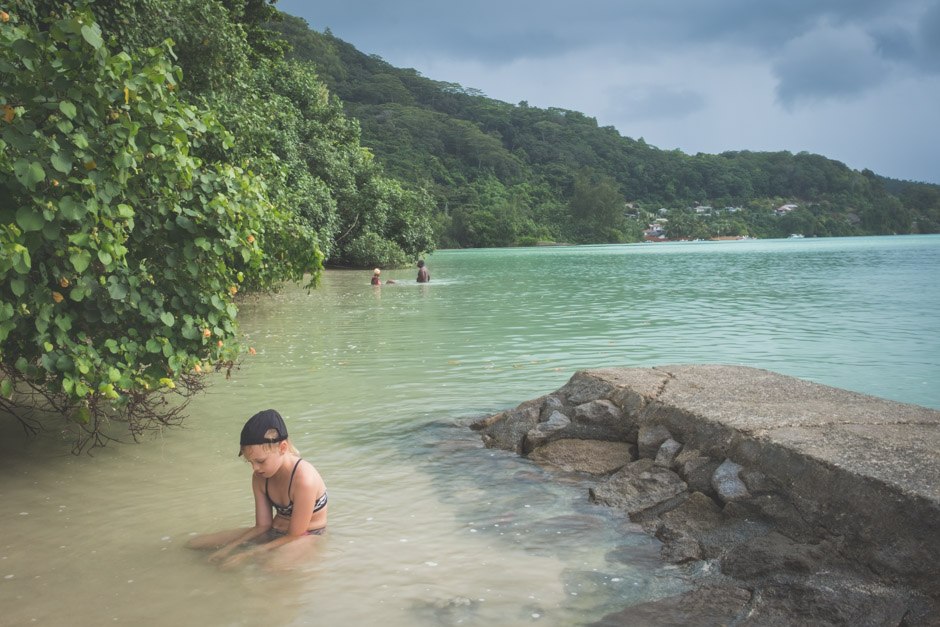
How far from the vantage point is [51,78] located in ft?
20.4

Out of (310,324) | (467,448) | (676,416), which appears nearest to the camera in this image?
(676,416)

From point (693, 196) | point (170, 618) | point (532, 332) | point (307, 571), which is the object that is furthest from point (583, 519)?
point (693, 196)

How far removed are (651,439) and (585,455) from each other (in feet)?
2.45

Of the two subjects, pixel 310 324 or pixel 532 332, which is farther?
pixel 310 324

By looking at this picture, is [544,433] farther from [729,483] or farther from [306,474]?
[306,474]

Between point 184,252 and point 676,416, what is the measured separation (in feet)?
15.9

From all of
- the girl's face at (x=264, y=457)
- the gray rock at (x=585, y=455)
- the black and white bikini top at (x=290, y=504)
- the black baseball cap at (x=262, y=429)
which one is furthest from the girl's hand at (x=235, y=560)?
the gray rock at (x=585, y=455)

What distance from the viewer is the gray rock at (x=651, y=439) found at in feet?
22.6

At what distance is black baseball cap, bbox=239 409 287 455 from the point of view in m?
5.28

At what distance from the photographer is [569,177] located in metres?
150

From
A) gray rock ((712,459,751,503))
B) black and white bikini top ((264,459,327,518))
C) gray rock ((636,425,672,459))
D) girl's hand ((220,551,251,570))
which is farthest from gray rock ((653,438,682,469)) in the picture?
girl's hand ((220,551,251,570))

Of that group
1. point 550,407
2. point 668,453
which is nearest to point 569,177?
point 550,407

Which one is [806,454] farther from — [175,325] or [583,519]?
[175,325]

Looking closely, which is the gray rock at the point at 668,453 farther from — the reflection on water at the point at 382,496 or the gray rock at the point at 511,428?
the gray rock at the point at 511,428
